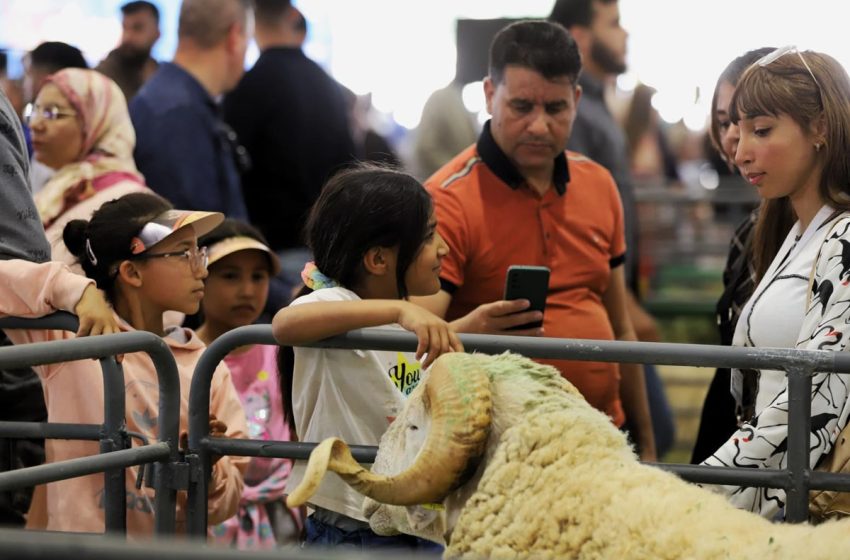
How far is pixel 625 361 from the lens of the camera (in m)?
2.94

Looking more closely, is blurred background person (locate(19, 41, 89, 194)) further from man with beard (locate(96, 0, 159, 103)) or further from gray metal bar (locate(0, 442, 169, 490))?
gray metal bar (locate(0, 442, 169, 490))

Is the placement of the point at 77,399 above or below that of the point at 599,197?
below

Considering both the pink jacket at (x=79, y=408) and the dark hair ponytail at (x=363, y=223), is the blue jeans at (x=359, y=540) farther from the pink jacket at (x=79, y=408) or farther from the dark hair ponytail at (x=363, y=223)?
the dark hair ponytail at (x=363, y=223)

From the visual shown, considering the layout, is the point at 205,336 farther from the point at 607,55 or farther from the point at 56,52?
the point at 607,55

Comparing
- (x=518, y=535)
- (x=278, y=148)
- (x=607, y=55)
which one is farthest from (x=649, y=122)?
(x=518, y=535)

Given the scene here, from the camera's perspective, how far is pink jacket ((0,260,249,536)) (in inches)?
131

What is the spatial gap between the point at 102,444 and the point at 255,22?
12.0 feet

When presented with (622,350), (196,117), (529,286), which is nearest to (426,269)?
(529,286)

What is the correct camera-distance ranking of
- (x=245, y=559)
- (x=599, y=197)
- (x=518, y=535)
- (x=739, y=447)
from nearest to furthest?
(x=245, y=559)
(x=518, y=535)
(x=739, y=447)
(x=599, y=197)

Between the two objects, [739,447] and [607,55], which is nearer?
[739,447]

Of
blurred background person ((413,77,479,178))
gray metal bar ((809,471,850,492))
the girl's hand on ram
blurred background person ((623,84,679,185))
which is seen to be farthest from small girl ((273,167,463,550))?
blurred background person ((623,84,679,185))

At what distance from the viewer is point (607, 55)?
6449 mm

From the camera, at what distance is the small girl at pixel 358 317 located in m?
2.95

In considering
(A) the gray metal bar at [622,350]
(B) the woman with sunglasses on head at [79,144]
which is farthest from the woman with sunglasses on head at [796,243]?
(B) the woman with sunglasses on head at [79,144]
